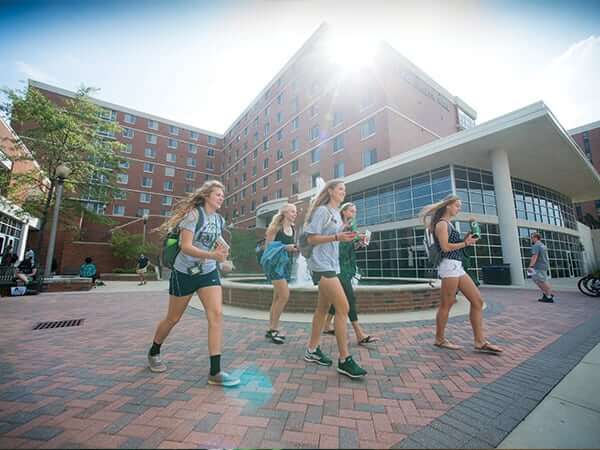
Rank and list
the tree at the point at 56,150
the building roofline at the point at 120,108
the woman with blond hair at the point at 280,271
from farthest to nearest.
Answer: the building roofline at the point at 120,108
the tree at the point at 56,150
the woman with blond hair at the point at 280,271

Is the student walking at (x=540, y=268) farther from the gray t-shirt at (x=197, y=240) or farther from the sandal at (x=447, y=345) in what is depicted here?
the gray t-shirt at (x=197, y=240)

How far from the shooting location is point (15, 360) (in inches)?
119

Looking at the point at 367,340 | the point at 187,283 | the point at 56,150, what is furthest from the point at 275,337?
the point at 56,150

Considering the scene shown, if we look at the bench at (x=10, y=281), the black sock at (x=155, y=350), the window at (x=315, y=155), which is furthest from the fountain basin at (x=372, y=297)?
the window at (x=315, y=155)

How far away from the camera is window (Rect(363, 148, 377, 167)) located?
72.1 ft

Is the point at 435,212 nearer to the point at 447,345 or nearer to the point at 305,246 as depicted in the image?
the point at 447,345

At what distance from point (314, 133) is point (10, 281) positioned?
25980 millimetres

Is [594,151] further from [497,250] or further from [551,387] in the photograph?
[551,387]

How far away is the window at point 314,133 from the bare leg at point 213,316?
28.1 m

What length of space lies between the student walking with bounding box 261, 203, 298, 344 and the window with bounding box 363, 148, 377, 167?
19679 millimetres

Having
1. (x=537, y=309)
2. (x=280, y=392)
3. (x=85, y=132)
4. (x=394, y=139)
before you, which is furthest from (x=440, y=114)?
(x=280, y=392)

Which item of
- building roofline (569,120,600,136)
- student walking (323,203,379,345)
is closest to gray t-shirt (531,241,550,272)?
student walking (323,203,379,345)

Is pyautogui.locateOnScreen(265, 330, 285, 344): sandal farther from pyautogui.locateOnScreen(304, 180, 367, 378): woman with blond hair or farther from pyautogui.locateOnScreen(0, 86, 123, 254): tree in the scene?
pyautogui.locateOnScreen(0, 86, 123, 254): tree

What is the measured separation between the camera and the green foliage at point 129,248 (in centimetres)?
2295
